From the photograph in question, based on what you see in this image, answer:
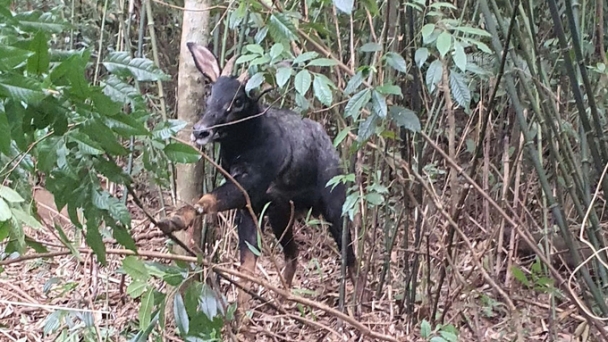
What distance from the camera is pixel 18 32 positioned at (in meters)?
1.18

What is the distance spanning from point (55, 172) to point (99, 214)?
0.40 ft

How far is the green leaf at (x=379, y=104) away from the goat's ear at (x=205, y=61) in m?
0.90

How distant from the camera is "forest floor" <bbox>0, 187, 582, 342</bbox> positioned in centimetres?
A: 236

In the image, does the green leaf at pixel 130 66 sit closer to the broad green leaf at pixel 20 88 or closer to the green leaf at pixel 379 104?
the broad green leaf at pixel 20 88

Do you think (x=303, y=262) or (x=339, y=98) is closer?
(x=339, y=98)

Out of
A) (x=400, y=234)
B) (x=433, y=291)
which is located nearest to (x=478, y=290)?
(x=433, y=291)

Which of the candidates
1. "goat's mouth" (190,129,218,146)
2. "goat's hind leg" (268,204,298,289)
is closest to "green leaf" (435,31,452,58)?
"goat's mouth" (190,129,218,146)

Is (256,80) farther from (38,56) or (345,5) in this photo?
(38,56)

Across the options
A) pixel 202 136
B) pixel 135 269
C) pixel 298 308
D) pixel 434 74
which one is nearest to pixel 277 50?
pixel 434 74

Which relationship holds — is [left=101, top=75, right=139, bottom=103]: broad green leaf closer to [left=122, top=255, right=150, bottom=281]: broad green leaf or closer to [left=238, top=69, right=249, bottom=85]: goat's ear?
[left=122, top=255, right=150, bottom=281]: broad green leaf

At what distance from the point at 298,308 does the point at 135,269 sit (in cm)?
136

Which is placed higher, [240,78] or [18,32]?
[18,32]

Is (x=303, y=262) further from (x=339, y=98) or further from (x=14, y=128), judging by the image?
(x=14, y=128)

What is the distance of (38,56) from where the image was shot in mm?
1051
